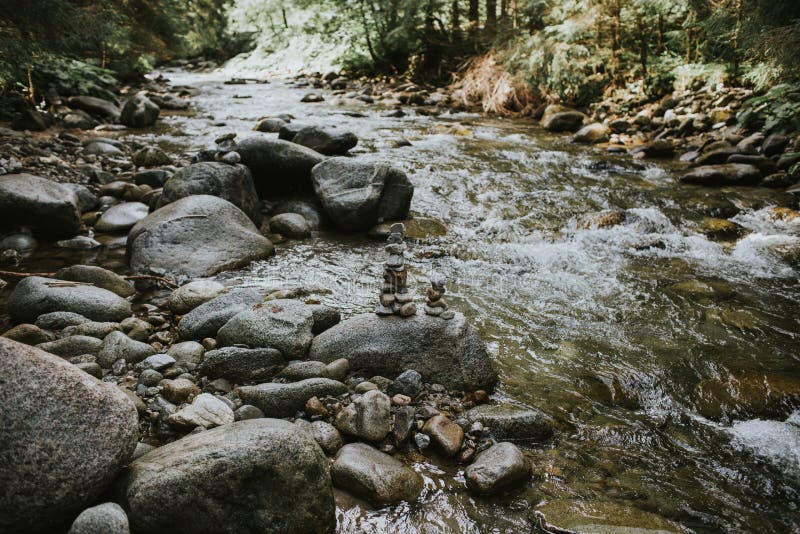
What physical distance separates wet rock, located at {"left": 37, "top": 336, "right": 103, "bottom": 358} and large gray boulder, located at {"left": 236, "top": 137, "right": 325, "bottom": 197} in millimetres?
4880

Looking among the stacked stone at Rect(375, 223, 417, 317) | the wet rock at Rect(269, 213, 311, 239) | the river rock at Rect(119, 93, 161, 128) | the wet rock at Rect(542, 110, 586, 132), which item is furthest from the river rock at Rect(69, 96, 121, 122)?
the stacked stone at Rect(375, 223, 417, 317)

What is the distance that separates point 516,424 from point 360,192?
16.3 feet

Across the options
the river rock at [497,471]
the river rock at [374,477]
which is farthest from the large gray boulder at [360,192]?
the river rock at [497,471]

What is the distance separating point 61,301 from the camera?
4625 mm

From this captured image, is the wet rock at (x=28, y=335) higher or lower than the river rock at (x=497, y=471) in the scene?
higher

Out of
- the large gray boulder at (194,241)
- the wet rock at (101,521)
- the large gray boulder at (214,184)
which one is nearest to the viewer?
the wet rock at (101,521)

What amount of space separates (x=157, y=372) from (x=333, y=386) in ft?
4.76

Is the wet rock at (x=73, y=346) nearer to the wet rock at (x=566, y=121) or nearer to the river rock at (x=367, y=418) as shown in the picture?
the river rock at (x=367, y=418)

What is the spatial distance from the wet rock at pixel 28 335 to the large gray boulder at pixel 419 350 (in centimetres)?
236

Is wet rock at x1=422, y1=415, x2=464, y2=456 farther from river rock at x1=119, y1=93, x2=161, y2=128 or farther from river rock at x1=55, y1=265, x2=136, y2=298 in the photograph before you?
river rock at x1=119, y1=93, x2=161, y2=128

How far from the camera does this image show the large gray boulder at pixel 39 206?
627 centimetres

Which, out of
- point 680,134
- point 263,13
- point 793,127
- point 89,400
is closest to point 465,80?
point 680,134

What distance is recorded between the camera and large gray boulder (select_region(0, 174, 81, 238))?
627cm

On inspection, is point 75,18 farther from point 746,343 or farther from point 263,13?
point 263,13
